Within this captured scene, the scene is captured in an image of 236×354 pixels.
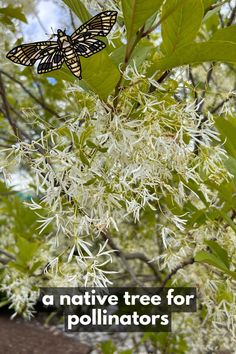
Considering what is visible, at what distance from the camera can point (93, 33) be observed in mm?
593

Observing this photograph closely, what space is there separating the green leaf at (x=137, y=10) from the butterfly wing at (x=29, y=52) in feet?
0.37

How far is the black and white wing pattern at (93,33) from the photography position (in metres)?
0.58

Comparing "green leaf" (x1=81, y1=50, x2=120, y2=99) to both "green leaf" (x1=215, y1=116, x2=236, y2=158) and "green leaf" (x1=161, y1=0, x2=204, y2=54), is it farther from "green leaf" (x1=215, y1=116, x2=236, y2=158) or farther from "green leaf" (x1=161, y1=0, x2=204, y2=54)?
"green leaf" (x1=215, y1=116, x2=236, y2=158)

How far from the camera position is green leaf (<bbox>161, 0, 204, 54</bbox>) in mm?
602

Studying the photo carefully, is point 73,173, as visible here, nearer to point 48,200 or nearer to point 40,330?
point 48,200

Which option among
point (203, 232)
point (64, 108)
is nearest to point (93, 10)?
point (203, 232)

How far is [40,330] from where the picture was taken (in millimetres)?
5348

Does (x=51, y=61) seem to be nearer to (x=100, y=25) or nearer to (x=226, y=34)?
(x=100, y=25)

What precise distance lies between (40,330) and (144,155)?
514 centimetres

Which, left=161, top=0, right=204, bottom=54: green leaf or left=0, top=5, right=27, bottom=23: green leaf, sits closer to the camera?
left=161, top=0, right=204, bottom=54: green leaf
